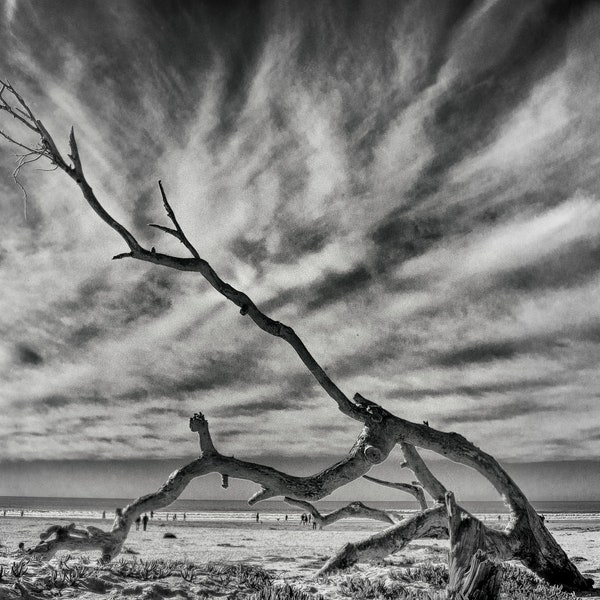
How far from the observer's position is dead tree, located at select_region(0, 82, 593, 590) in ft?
20.7

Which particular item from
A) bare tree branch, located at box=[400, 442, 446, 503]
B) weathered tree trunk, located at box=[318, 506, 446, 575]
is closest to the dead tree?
weathered tree trunk, located at box=[318, 506, 446, 575]

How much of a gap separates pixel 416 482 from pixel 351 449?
4282mm

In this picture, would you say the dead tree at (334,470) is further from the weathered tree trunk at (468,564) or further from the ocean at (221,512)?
the ocean at (221,512)

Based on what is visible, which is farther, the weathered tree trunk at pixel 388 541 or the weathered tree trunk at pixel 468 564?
the weathered tree trunk at pixel 388 541

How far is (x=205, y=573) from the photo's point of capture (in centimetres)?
976

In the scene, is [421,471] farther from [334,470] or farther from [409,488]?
[334,470]

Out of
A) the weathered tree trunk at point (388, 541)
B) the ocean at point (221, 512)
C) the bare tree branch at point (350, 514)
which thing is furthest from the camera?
the ocean at point (221, 512)

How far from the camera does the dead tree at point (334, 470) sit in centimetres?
632

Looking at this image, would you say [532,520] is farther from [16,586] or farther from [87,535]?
[16,586]

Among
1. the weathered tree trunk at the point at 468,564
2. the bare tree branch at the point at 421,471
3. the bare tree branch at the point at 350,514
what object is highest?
the bare tree branch at the point at 421,471

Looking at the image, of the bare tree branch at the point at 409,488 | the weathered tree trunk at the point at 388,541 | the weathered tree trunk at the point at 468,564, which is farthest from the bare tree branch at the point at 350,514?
the weathered tree trunk at the point at 468,564

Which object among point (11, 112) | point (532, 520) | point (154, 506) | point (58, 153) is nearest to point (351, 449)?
point (154, 506)

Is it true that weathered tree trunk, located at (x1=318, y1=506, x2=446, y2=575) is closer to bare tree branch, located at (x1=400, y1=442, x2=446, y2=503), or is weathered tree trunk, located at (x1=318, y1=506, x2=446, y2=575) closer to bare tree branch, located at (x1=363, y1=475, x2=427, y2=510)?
bare tree branch, located at (x1=400, y1=442, x2=446, y2=503)

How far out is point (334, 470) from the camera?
786 centimetres
